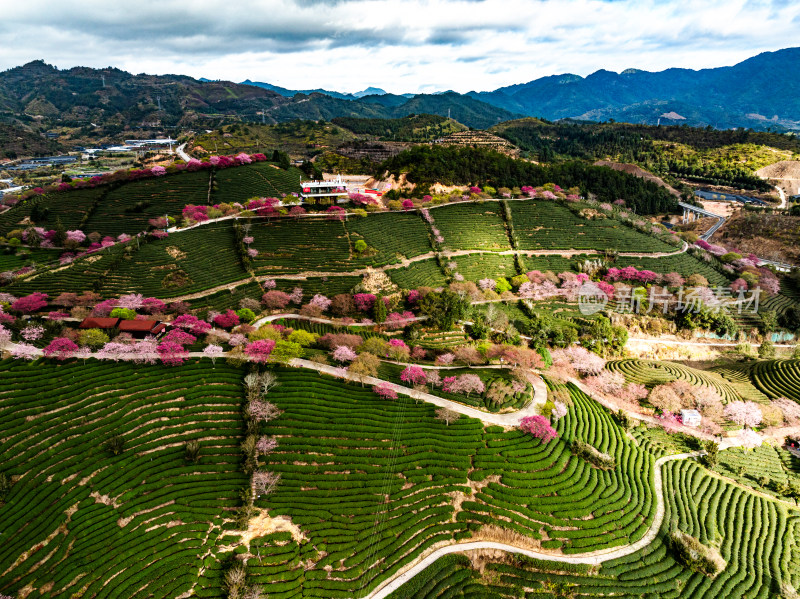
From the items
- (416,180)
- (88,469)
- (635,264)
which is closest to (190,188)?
(416,180)

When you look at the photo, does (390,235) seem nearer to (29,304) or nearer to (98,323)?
(98,323)

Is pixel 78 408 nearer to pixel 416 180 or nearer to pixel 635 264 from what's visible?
pixel 416 180

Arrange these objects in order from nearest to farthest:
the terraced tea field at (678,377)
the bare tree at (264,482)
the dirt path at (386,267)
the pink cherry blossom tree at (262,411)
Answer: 1. the bare tree at (264,482)
2. the pink cherry blossom tree at (262,411)
3. the terraced tea field at (678,377)
4. the dirt path at (386,267)

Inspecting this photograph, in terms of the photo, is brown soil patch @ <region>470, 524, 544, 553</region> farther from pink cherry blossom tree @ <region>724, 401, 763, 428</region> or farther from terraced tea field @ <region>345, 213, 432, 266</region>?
terraced tea field @ <region>345, 213, 432, 266</region>

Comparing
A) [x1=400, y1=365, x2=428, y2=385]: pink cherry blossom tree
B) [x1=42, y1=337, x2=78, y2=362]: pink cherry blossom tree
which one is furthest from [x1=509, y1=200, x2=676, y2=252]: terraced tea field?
[x1=42, y1=337, x2=78, y2=362]: pink cherry blossom tree

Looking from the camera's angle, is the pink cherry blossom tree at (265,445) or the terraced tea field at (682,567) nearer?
the terraced tea field at (682,567)

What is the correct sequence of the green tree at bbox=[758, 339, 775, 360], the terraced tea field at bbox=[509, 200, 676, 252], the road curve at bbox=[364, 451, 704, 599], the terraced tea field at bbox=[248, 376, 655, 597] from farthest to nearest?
1. the terraced tea field at bbox=[509, 200, 676, 252]
2. the green tree at bbox=[758, 339, 775, 360]
3. the terraced tea field at bbox=[248, 376, 655, 597]
4. the road curve at bbox=[364, 451, 704, 599]

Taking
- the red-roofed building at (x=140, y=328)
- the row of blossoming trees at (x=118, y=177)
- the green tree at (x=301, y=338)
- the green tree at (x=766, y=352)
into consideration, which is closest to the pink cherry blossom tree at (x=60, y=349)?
the red-roofed building at (x=140, y=328)

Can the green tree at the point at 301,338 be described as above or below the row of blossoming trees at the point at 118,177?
below

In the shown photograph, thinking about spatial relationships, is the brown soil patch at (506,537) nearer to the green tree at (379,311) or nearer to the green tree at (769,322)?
the green tree at (379,311)
